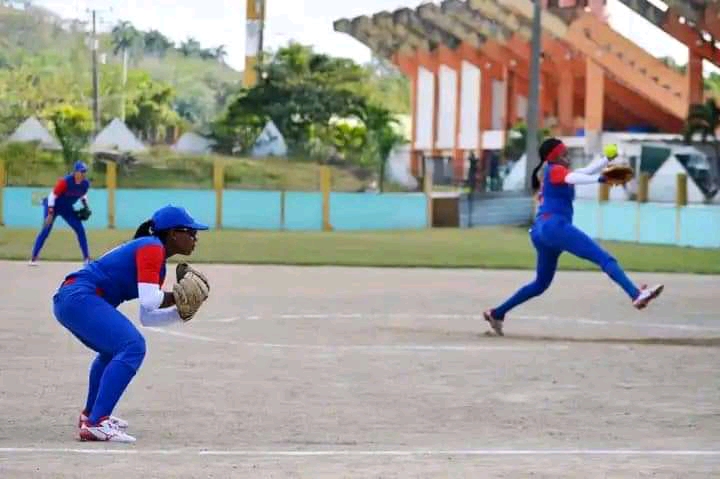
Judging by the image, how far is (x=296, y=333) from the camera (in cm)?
1720

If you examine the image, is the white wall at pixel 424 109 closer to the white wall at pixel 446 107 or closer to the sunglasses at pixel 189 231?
the white wall at pixel 446 107

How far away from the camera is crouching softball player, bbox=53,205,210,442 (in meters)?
9.98

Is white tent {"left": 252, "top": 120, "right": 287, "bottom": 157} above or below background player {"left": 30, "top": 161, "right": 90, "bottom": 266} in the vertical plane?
above

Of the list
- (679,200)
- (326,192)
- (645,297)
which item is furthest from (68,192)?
(326,192)

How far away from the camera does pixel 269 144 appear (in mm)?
57250

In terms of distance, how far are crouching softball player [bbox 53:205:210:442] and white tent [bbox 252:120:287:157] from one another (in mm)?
45808

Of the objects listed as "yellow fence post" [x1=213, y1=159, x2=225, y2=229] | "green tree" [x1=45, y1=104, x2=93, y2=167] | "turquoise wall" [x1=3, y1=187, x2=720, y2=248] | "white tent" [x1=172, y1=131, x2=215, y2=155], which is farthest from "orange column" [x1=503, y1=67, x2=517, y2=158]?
"yellow fence post" [x1=213, y1=159, x2=225, y2=229]

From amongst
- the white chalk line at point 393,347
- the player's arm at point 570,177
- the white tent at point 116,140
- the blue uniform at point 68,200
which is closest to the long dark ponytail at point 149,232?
the white chalk line at point 393,347

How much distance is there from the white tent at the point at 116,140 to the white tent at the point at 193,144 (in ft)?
4.37

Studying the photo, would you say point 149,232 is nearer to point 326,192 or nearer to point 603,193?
point 603,193

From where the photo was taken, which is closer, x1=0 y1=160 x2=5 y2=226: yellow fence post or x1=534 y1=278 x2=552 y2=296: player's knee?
x1=534 y1=278 x2=552 y2=296: player's knee

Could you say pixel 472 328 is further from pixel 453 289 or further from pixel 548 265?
pixel 453 289

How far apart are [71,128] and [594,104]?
21252 millimetres

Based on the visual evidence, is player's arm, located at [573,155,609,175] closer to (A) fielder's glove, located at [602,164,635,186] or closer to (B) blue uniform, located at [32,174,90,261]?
(A) fielder's glove, located at [602,164,635,186]
